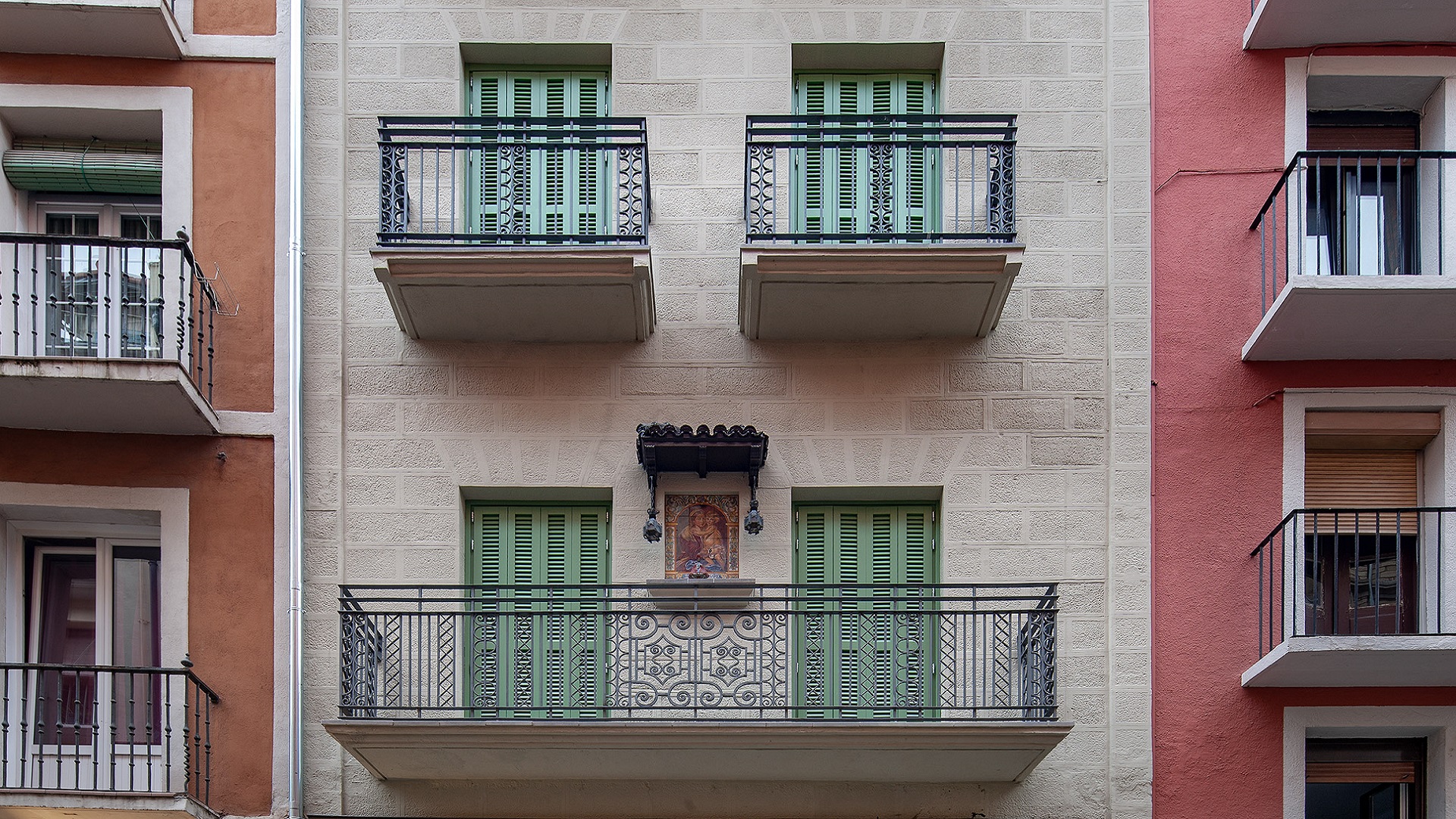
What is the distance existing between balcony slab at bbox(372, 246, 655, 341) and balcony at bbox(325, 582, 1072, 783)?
212 cm

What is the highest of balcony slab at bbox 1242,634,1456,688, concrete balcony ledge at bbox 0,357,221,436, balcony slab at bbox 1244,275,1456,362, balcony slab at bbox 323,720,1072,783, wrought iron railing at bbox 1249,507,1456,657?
balcony slab at bbox 1244,275,1456,362

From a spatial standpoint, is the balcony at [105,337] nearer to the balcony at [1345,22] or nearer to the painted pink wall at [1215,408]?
the painted pink wall at [1215,408]

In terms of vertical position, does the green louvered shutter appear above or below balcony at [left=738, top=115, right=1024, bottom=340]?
below

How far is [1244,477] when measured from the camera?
1084cm

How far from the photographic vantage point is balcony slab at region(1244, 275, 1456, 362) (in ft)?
33.2

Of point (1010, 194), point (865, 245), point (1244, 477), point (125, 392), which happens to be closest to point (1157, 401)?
point (1244, 477)

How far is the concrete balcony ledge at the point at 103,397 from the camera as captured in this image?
1005 cm

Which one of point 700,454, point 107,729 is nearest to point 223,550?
point 107,729

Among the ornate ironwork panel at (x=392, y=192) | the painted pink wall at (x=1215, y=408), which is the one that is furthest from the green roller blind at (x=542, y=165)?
the painted pink wall at (x=1215, y=408)

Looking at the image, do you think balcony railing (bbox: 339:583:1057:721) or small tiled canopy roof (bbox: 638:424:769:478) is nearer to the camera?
balcony railing (bbox: 339:583:1057:721)

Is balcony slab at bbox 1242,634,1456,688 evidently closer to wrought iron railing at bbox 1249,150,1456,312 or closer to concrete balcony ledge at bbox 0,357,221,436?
wrought iron railing at bbox 1249,150,1456,312

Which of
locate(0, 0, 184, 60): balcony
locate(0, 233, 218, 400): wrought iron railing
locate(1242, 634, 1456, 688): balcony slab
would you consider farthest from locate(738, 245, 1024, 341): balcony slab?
locate(0, 0, 184, 60): balcony

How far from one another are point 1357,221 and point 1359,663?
364 centimetres

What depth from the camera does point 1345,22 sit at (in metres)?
11.2
